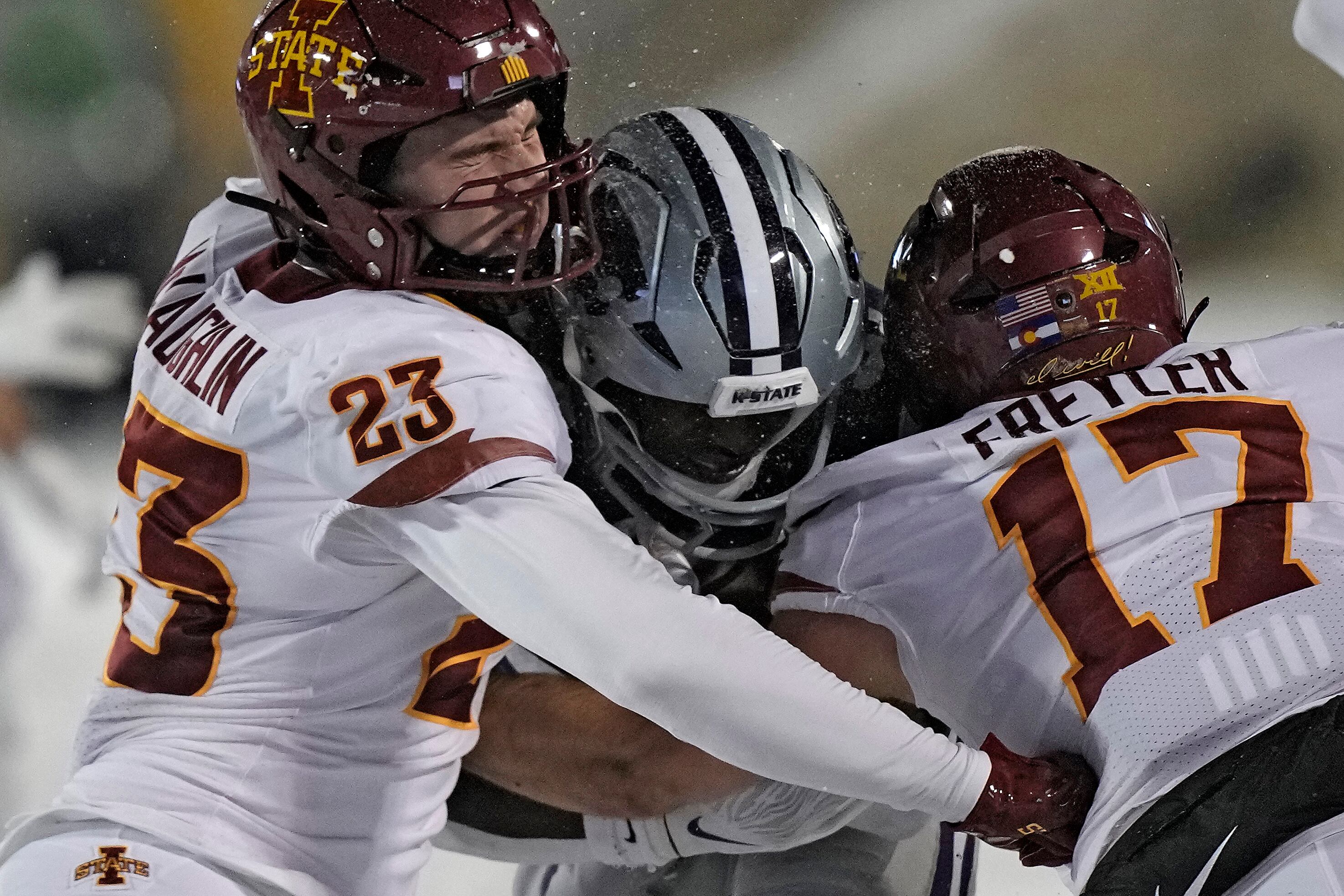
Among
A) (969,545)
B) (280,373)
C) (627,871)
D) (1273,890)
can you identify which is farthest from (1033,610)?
(627,871)

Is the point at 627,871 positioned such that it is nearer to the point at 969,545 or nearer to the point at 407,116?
the point at 969,545

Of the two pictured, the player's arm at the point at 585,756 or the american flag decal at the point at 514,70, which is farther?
the player's arm at the point at 585,756

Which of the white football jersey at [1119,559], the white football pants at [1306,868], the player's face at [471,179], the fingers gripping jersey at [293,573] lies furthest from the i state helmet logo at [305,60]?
the white football pants at [1306,868]

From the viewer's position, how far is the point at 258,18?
1.96 metres

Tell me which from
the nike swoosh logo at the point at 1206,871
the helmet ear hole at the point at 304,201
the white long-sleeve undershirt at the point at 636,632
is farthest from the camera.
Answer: the helmet ear hole at the point at 304,201

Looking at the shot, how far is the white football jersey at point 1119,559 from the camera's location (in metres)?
1.71

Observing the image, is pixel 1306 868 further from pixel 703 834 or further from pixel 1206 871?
pixel 703 834

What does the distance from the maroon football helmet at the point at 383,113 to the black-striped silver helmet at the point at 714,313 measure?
0.16 metres

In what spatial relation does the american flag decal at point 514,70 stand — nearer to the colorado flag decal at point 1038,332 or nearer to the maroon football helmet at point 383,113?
the maroon football helmet at point 383,113

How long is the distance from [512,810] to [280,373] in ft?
3.69

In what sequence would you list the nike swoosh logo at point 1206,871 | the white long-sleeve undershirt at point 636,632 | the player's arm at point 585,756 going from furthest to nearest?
the player's arm at point 585,756
the nike swoosh logo at point 1206,871
the white long-sleeve undershirt at point 636,632

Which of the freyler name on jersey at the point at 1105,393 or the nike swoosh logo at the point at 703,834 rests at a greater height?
the freyler name on jersey at the point at 1105,393

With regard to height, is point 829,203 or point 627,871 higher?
point 829,203

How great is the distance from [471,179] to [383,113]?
134mm
